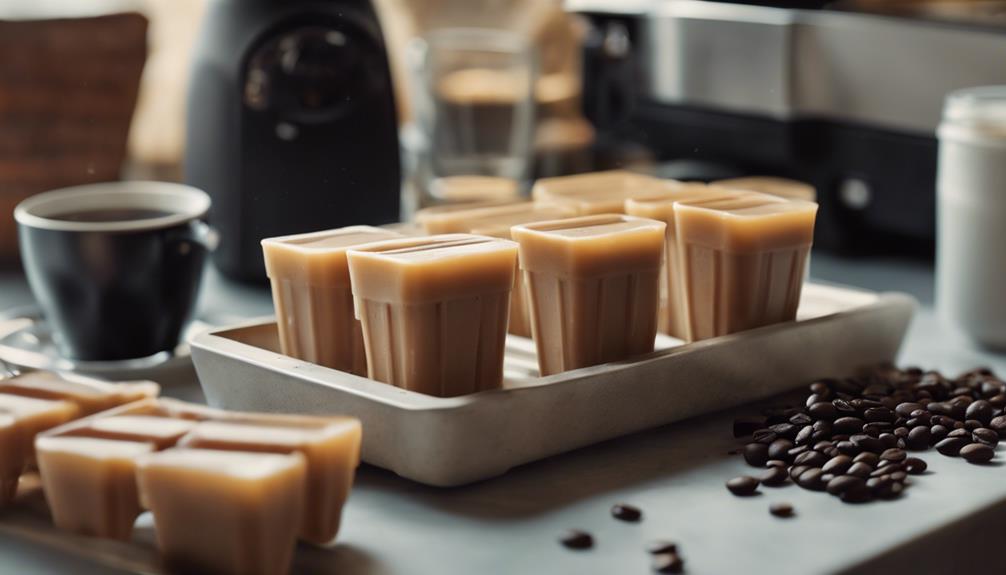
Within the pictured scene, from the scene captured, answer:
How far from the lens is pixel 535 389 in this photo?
2.11 feet

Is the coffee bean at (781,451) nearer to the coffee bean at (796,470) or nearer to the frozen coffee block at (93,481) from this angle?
the coffee bean at (796,470)

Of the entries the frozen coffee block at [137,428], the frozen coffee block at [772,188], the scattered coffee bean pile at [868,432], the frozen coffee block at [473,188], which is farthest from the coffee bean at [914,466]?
the frozen coffee block at [473,188]

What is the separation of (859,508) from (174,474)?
307 mm

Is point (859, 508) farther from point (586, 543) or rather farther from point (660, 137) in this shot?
point (660, 137)

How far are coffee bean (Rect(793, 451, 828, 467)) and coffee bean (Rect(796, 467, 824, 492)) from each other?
14mm

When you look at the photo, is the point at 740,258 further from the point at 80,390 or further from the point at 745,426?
the point at 80,390

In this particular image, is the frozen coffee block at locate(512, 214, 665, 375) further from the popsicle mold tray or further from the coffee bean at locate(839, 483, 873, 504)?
the coffee bean at locate(839, 483, 873, 504)

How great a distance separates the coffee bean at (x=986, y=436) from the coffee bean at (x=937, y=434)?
2 centimetres

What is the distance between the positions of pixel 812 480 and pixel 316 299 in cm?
26

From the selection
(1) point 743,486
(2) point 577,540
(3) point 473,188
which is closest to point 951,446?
(1) point 743,486

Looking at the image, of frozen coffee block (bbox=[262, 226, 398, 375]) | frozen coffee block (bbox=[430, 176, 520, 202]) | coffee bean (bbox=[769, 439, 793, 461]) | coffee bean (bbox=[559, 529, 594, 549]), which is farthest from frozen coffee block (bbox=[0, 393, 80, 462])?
frozen coffee block (bbox=[430, 176, 520, 202])

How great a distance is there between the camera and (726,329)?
0.76 m

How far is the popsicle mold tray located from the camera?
24.6 inches

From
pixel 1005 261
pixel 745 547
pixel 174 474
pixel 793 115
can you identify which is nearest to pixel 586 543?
pixel 745 547
